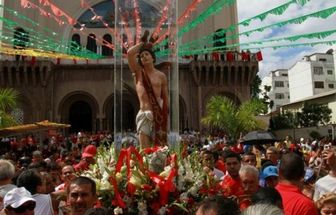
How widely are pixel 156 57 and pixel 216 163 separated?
2.47m

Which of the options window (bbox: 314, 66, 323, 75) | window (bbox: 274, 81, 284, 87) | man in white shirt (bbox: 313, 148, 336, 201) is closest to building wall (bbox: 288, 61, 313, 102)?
window (bbox: 314, 66, 323, 75)

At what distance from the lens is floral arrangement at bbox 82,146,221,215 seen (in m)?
4.78

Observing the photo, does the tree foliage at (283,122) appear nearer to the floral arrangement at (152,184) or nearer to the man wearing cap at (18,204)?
the floral arrangement at (152,184)

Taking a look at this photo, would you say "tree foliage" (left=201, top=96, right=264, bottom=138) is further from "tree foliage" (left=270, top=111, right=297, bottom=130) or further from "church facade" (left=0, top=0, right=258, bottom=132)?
"tree foliage" (left=270, top=111, right=297, bottom=130)

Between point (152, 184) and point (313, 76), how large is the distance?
214 feet

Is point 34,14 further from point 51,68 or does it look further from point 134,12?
point 134,12

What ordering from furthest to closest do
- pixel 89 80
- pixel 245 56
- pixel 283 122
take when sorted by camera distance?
pixel 283 122, pixel 245 56, pixel 89 80

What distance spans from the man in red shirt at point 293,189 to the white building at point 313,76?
214 feet

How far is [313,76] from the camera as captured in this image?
217 ft

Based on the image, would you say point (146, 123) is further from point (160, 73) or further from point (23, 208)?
point (23, 208)

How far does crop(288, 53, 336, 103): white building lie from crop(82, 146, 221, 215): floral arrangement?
212 feet

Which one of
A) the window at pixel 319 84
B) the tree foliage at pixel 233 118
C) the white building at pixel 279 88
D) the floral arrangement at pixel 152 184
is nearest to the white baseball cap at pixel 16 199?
the floral arrangement at pixel 152 184

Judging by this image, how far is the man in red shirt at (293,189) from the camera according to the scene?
379 cm

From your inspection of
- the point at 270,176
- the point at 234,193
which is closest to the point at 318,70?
the point at 270,176
